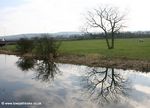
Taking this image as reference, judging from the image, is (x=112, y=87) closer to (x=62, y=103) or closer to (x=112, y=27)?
(x=62, y=103)

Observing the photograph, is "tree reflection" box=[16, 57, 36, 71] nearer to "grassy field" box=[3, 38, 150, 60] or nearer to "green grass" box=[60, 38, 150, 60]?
"grassy field" box=[3, 38, 150, 60]

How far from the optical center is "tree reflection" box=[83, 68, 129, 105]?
72.5 feet

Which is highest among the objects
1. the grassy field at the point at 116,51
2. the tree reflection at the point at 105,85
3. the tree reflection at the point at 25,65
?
the grassy field at the point at 116,51

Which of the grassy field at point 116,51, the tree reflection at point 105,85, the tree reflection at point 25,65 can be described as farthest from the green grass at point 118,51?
the tree reflection at point 25,65

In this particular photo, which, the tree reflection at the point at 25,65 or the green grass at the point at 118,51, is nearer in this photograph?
the tree reflection at the point at 25,65

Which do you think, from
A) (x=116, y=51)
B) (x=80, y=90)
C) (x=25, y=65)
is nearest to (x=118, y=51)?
(x=116, y=51)

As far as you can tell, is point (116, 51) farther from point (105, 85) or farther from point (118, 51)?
point (105, 85)

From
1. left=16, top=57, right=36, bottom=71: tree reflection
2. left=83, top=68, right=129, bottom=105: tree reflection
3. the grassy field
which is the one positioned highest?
the grassy field

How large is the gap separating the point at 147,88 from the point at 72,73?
12070mm

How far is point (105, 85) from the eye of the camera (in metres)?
27.1

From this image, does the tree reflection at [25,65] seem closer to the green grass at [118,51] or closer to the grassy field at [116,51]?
the grassy field at [116,51]

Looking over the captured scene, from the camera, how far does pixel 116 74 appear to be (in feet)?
107

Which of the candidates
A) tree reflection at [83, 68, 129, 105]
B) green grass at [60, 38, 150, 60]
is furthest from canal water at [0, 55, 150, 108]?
green grass at [60, 38, 150, 60]

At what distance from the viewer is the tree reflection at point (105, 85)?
22094 millimetres
